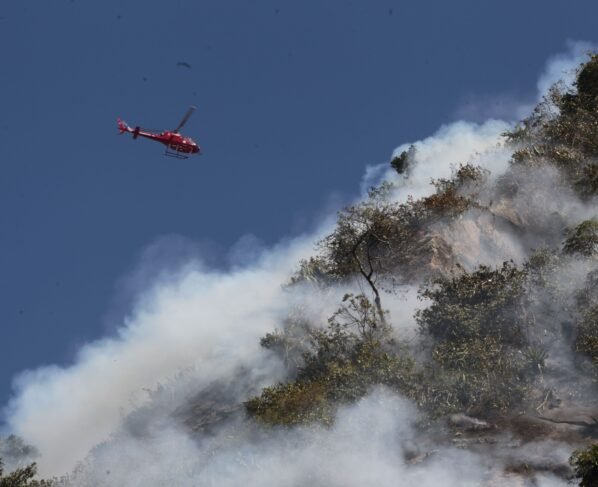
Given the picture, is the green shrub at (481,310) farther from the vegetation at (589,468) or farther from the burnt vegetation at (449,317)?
the vegetation at (589,468)

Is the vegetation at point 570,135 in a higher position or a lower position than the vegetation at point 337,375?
higher

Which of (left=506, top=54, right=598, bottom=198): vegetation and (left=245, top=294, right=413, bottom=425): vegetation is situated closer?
(left=245, top=294, right=413, bottom=425): vegetation

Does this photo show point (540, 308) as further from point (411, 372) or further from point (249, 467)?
point (249, 467)

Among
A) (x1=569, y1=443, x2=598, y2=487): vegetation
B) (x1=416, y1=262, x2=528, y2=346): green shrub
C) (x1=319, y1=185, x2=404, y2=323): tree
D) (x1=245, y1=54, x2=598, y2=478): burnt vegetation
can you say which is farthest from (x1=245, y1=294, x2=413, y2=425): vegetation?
(x1=569, y1=443, x2=598, y2=487): vegetation

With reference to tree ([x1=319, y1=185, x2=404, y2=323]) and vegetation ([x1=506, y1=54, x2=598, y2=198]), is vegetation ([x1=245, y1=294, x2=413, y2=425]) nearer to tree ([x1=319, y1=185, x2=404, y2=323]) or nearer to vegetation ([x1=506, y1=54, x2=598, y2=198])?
tree ([x1=319, y1=185, x2=404, y2=323])

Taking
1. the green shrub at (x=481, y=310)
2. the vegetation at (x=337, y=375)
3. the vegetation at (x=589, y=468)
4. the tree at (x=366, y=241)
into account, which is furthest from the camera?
the tree at (x=366, y=241)

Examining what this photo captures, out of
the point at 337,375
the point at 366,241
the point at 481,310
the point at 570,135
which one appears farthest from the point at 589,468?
the point at 570,135

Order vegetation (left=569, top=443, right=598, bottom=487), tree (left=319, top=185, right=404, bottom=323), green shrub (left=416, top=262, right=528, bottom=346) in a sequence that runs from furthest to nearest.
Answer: tree (left=319, top=185, right=404, bottom=323) < green shrub (left=416, top=262, right=528, bottom=346) < vegetation (left=569, top=443, right=598, bottom=487)

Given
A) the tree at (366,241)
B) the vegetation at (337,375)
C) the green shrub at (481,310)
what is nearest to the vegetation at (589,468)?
the vegetation at (337,375)

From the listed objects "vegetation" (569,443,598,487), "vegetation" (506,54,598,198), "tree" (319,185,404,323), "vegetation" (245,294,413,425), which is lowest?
"vegetation" (569,443,598,487)

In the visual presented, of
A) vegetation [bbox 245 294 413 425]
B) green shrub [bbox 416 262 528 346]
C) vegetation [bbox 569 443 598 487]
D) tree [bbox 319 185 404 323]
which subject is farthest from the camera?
tree [bbox 319 185 404 323]

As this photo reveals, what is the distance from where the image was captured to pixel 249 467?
2545 centimetres

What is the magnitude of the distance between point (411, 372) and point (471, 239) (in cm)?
1160

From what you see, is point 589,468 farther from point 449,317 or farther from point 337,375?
point 449,317
